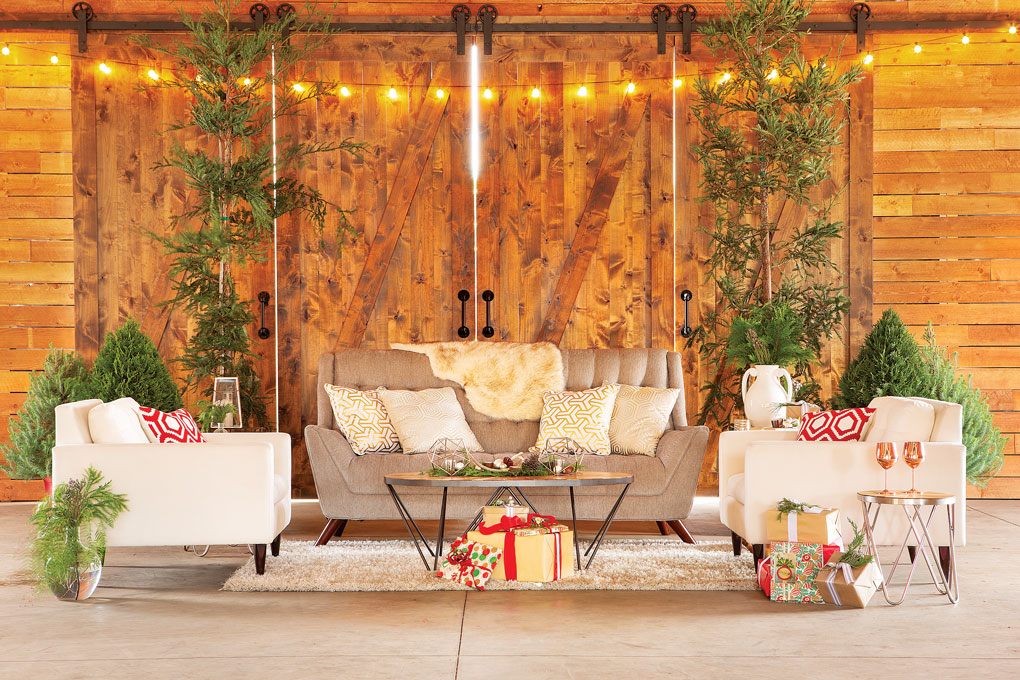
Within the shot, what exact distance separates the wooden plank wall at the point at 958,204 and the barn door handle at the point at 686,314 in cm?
124

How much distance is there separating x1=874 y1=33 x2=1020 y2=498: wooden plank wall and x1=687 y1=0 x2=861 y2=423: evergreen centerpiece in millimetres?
382

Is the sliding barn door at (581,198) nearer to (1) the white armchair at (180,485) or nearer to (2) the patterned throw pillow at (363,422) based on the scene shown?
(2) the patterned throw pillow at (363,422)

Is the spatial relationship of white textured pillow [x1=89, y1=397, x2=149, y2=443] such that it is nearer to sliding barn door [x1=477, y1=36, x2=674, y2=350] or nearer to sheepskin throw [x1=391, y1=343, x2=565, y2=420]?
sheepskin throw [x1=391, y1=343, x2=565, y2=420]

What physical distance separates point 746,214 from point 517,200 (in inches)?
59.4

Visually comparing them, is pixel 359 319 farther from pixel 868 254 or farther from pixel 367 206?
pixel 868 254

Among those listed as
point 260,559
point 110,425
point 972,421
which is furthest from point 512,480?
point 972,421

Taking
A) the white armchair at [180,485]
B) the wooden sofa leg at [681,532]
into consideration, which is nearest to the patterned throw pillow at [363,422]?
the white armchair at [180,485]

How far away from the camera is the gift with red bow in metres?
4.02

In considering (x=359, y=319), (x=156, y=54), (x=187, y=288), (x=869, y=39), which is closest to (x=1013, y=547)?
(x=869, y=39)

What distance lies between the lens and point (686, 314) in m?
6.52

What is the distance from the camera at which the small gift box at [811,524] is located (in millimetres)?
3824

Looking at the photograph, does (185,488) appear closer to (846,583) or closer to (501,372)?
(501,372)

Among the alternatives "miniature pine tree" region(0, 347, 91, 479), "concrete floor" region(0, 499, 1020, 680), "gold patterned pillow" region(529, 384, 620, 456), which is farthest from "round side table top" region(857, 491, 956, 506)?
"miniature pine tree" region(0, 347, 91, 479)

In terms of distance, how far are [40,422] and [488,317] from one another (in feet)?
9.06
